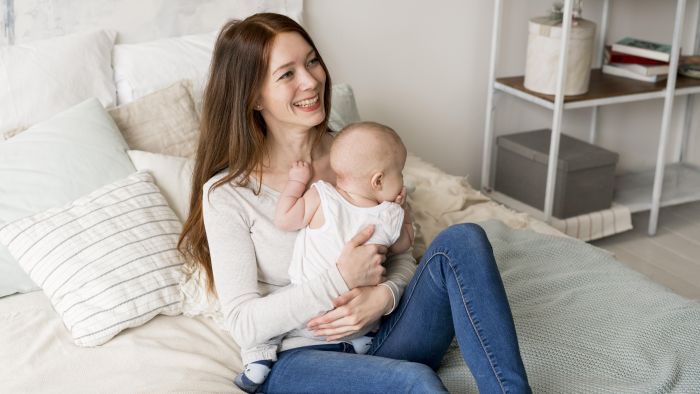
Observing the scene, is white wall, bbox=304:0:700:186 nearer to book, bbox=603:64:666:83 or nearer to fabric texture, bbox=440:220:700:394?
book, bbox=603:64:666:83

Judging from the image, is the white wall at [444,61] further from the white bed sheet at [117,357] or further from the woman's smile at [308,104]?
the white bed sheet at [117,357]

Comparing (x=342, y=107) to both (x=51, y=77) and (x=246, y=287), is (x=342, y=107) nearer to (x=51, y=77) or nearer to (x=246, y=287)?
(x=51, y=77)

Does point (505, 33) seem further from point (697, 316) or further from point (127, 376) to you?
point (127, 376)

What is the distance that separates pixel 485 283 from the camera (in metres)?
1.38

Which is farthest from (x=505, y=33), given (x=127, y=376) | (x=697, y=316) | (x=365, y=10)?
(x=127, y=376)

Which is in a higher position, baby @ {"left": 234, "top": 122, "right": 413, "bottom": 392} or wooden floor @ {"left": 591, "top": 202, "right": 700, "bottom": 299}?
baby @ {"left": 234, "top": 122, "right": 413, "bottom": 392}

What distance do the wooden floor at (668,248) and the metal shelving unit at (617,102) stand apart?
0.09m

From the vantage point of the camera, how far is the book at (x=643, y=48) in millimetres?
2953

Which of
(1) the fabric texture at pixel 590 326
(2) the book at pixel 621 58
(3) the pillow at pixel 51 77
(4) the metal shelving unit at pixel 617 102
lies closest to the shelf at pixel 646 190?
(4) the metal shelving unit at pixel 617 102

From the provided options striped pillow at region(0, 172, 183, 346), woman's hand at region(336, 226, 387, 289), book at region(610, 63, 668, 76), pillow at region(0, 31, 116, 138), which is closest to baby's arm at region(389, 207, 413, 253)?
woman's hand at region(336, 226, 387, 289)

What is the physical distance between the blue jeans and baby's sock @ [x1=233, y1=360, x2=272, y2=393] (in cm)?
2

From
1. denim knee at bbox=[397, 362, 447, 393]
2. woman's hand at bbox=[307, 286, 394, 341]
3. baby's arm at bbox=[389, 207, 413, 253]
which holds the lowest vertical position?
denim knee at bbox=[397, 362, 447, 393]

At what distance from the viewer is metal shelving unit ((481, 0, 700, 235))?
277cm

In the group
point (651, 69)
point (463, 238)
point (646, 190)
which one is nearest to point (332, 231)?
point (463, 238)
